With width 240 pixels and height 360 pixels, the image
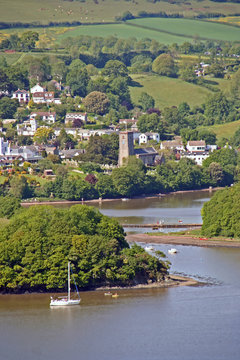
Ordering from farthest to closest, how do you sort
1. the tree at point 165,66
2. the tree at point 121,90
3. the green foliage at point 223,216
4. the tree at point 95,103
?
the tree at point 165,66 → the tree at point 121,90 → the tree at point 95,103 → the green foliage at point 223,216

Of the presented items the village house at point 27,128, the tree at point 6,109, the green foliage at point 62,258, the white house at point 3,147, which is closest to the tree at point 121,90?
the tree at point 6,109

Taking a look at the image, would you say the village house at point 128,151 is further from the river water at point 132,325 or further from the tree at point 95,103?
the river water at point 132,325

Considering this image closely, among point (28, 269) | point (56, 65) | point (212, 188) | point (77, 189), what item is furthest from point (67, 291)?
point (56, 65)

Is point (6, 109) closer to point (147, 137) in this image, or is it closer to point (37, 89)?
point (37, 89)

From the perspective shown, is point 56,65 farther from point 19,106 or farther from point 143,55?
point 143,55

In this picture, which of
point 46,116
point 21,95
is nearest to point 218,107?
point 46,116
